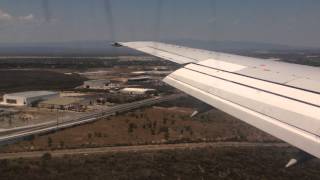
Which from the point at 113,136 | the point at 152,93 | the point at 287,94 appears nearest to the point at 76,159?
the point at 113,136

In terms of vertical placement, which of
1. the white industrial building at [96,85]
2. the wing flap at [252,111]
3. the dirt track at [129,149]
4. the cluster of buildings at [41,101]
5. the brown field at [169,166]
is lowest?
the white industrial building at [96,85]

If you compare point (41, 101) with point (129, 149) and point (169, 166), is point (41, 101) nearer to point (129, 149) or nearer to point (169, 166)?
point (129, 149)

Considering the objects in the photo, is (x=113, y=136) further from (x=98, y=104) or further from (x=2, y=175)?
(x=98, y=104)

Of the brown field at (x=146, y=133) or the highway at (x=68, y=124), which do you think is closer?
the brown field at (x=146, y=133)

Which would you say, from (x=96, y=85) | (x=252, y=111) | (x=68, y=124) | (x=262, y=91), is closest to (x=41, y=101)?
(x=68, y=124)

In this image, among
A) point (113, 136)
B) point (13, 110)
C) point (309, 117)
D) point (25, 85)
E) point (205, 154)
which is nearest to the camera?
point (309, 117)

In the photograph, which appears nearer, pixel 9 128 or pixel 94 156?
pixel 94 156

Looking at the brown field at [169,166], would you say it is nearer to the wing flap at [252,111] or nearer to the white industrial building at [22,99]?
the wing flap at [252,111]

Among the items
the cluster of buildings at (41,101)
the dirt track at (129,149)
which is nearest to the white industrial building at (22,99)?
the cluster of buildings at (41,101)

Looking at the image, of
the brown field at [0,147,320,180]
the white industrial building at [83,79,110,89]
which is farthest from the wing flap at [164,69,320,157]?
the white industrial building at [83,79,110,89]
